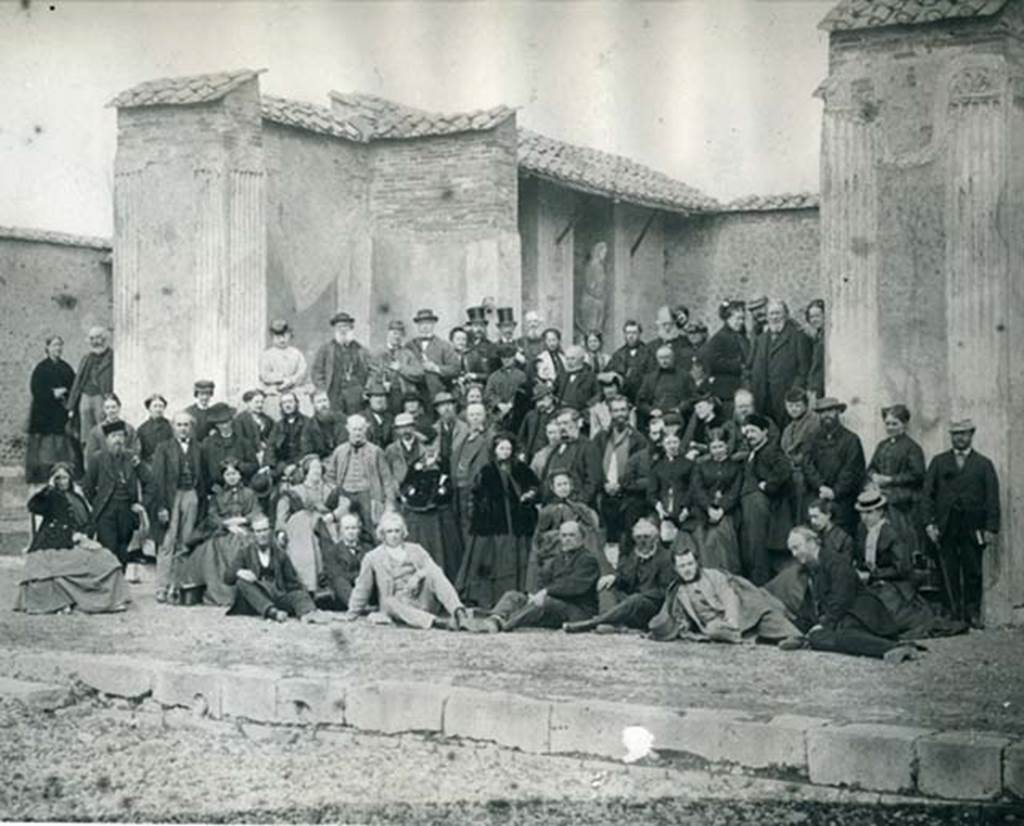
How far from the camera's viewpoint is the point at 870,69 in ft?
33.2

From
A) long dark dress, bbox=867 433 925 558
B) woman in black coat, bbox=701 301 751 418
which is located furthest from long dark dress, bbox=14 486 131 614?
long dark dress, bbox=867 433 925 558

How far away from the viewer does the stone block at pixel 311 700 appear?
8.14 m

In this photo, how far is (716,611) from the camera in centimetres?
955

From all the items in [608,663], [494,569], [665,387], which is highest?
[665,387]

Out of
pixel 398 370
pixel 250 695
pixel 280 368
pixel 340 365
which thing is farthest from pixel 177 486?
pixel 250 695

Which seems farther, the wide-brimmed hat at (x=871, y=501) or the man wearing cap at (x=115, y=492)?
the man wearing cap at (x=115, y=492)

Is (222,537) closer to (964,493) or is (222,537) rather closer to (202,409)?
(202,409)

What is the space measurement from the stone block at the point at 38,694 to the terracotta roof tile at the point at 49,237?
7050 millimetres

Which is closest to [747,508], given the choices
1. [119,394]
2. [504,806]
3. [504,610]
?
[504,610]

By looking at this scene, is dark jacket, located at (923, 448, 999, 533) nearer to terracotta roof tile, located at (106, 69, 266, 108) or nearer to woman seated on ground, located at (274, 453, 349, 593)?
woman seated on ground, located at (274, 453, 349, 593)

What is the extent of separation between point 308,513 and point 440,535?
0.95 m

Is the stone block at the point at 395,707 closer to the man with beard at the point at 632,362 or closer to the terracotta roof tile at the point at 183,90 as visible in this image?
the man with beard at the point at 632,362

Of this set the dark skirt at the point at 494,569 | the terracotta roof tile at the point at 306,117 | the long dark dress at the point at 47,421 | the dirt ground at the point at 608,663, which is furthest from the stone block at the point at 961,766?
the long dark dress at the point at 47,421

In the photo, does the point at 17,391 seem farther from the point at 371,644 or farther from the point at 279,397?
the point at 371,644
